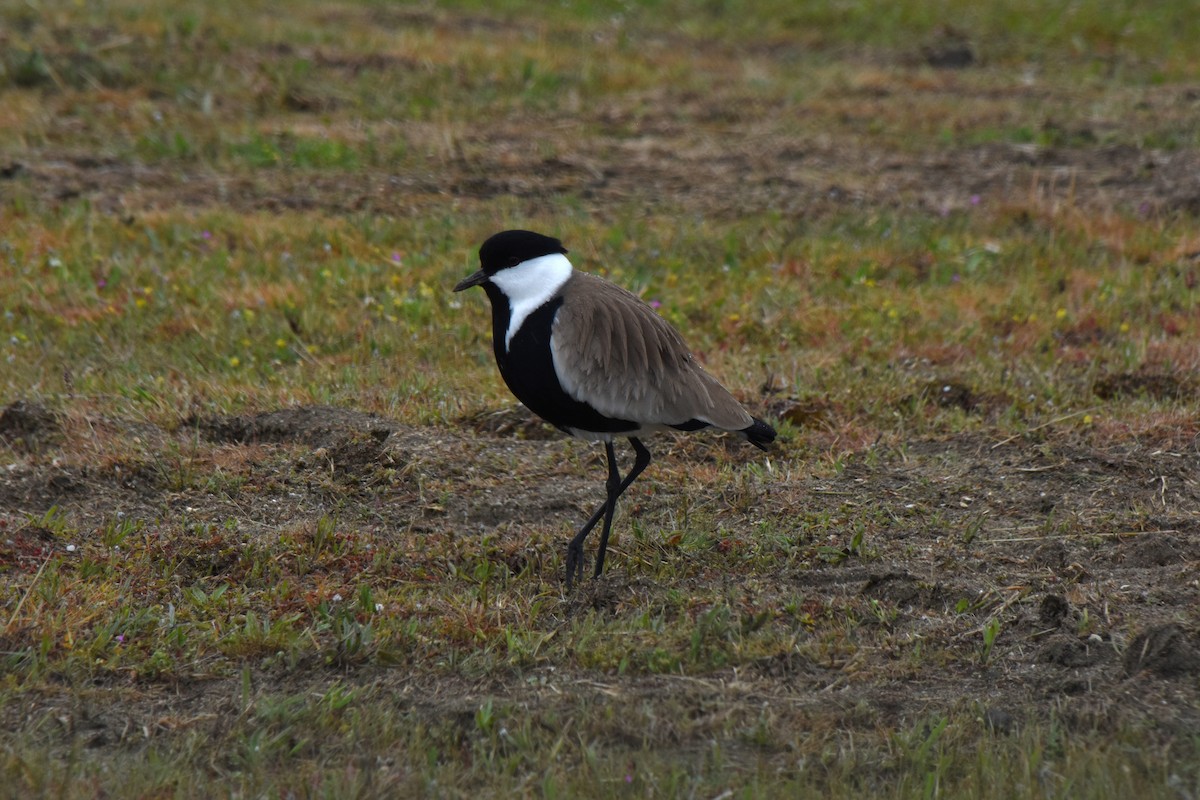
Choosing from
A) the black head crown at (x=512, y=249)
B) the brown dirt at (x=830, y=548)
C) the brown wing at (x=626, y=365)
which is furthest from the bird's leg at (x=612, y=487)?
the black head crown at (x=512, y=249)

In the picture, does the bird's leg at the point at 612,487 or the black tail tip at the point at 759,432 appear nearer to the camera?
the bird's leg at the point at 612,487

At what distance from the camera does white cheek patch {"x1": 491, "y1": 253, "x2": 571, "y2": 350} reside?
531 cm

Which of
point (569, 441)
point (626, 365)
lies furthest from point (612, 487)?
point (569, 441)

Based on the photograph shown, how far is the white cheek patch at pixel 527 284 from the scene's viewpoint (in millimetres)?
5312

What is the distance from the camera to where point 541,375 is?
5.17 metres

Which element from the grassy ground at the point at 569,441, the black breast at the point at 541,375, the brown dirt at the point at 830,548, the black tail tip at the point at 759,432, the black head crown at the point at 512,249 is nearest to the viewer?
the grassy ground at the point at 569,441

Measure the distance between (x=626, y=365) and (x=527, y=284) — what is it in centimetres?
47

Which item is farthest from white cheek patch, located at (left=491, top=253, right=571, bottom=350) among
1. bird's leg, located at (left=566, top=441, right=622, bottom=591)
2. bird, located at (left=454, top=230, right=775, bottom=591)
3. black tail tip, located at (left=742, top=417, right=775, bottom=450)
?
black tail tip, located at (left=742, top=417, right=775, bottom=450)

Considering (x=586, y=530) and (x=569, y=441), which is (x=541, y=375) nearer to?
(x=586, y=530)

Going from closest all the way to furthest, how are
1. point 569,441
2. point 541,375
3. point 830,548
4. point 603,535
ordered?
point 541,375 < point 603,535 < point 830,548 < point 569,441

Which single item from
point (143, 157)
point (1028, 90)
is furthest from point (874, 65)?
point (143, 157)

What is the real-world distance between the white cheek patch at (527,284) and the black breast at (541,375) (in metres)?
0.03

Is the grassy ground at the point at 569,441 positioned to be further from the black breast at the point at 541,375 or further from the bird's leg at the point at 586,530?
the black breast at the point at 541,375

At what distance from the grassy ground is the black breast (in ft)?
1.93
